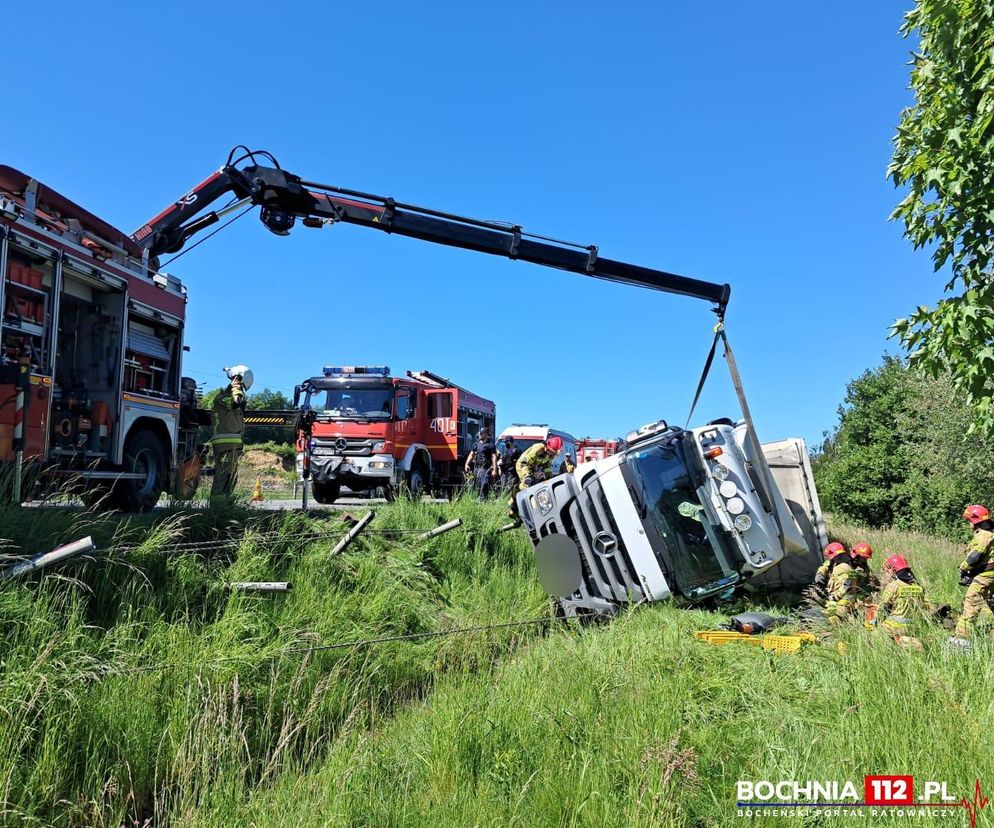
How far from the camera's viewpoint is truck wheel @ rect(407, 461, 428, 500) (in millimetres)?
15586

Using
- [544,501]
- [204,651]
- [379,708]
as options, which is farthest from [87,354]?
[379,708]

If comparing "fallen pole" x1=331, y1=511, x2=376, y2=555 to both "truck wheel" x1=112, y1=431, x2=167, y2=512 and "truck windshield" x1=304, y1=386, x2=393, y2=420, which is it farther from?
"truck windshield" x1=304, y1=386, x2=393, y2=420

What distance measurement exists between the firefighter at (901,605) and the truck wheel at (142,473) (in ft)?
26.6

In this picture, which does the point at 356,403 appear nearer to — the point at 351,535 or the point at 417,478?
the point at 417,478

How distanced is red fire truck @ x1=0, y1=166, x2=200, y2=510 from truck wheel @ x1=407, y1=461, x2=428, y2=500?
587 cm

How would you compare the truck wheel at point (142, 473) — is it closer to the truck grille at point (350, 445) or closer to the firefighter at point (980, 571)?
the truck grille at point (350, 445)

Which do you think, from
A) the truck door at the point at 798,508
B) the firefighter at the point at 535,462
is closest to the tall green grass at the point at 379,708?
the truck door at the point at 798,508

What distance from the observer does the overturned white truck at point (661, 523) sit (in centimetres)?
610

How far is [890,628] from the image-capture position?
486 centimetres

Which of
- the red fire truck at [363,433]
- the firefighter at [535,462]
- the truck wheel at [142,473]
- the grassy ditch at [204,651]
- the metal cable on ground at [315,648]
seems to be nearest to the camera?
the grassy ditch at [204,651]

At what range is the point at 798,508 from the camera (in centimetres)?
834

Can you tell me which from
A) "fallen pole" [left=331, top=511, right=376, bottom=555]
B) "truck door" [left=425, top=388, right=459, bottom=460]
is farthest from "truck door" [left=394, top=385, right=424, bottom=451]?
"fallen pole" [left=331, top=511, right=376, bottom=555]

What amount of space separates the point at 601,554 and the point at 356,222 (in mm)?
6214

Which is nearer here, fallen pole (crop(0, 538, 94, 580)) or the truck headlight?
fallen pole (crop(0, 538, 94, 580))
